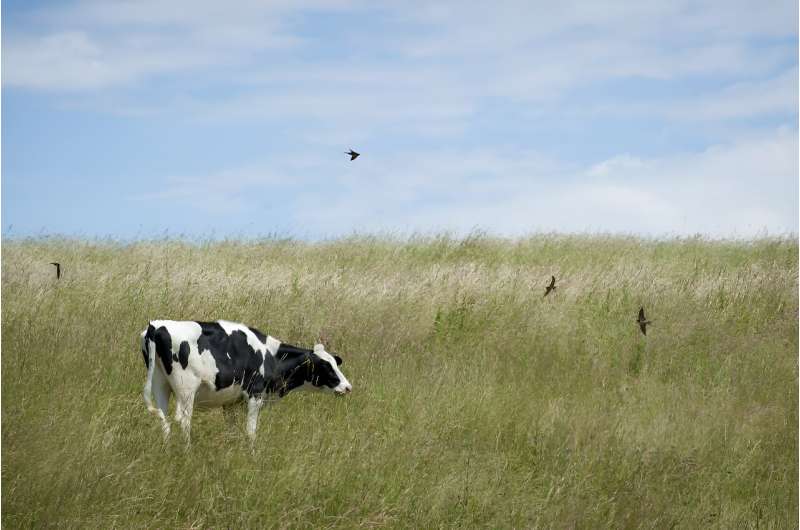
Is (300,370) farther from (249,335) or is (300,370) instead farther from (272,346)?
(249,335)

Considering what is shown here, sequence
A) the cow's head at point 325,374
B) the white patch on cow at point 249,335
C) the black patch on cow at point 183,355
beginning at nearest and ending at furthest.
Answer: the black patch on cow at point 183,355 → the white patch on cow at point 249,335 → the cow's head at point 325,374

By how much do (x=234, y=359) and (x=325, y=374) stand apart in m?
0.86

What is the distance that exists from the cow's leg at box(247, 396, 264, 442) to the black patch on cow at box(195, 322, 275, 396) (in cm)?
5

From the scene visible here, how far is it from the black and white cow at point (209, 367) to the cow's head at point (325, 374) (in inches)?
6.4

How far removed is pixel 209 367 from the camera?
19.5ft

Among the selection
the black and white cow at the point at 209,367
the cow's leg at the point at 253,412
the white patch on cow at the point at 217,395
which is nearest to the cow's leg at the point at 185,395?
the black and white cow at the point at 209,367

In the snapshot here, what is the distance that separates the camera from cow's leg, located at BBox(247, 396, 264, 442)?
6.04 meters

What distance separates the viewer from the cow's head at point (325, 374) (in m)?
6.62

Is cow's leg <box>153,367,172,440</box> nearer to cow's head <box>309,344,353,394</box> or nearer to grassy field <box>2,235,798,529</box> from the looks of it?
grassy field <box>2,235,798,529</box>

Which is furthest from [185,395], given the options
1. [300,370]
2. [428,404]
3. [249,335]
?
[428,404]

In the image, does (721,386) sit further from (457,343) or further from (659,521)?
(659,521)

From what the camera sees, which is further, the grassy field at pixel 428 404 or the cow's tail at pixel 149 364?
the cow's tail at pixel 149 364

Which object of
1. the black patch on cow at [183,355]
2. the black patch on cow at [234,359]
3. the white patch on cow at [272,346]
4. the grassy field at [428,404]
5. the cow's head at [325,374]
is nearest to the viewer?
the grassy field at [428,404]

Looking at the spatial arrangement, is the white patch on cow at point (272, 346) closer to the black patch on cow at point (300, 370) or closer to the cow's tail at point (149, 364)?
the black patch on cow at point (300, 370)
